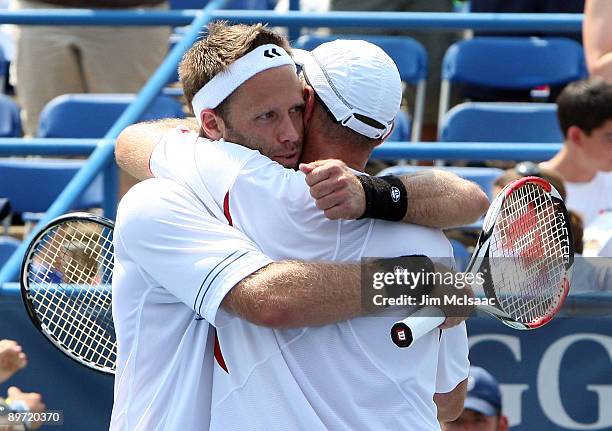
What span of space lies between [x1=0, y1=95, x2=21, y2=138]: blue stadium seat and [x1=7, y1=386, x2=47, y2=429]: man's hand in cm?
301

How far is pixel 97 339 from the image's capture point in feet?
10.8

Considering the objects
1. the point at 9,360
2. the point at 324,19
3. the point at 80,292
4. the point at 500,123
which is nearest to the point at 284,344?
the point at 80,292

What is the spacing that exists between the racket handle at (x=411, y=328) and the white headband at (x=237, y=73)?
0.62 metres

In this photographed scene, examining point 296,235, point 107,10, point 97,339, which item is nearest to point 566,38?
point 107,10

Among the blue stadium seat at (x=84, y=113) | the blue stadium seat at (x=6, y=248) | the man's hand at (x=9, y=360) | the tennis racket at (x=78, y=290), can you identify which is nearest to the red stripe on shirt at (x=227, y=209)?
the tennis racket at (x=78, y=290)

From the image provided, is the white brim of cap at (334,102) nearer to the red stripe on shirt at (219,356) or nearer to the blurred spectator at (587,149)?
the red stripe on shirt at (219,356)

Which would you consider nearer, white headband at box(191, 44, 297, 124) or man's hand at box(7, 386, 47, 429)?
white headband at box(191, 44, 297, 124)

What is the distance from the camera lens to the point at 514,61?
689 cm

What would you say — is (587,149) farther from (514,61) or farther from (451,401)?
(451,401)

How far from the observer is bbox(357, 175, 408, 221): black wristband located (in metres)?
2.42

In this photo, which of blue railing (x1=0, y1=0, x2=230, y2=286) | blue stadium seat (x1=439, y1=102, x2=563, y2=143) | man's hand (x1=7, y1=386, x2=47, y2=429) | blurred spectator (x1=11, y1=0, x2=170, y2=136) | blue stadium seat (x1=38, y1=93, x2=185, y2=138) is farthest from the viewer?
blurred spectator (x1=11, y1=0, x2=170, y2=136)

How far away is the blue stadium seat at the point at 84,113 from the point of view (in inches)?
237

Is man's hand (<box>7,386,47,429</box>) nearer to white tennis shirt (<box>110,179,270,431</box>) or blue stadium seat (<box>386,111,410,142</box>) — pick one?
white tennis shirt (<box>110,179,270,431</box>)

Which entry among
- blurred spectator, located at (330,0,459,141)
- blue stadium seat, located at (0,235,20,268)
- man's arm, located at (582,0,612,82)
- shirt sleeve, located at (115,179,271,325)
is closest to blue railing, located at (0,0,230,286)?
blue stadium seat, located at (0,235,20,268)
